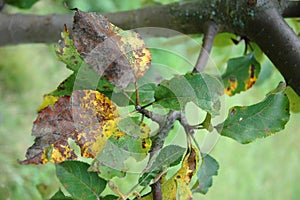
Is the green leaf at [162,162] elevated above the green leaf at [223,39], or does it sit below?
above

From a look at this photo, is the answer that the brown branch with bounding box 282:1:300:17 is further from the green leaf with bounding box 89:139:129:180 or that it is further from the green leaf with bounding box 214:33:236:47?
the green leaf with bounding box 89:139:129:180

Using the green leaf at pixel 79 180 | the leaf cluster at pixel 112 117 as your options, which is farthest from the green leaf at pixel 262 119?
the green leaf at pixel 79 180

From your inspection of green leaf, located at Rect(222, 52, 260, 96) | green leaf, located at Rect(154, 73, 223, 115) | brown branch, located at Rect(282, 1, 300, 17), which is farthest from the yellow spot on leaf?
green leaf, located at Rect(154, 73, 223, 115)

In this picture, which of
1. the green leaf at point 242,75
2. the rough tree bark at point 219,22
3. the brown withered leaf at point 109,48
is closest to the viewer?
the brown withered leaf at point 109,48

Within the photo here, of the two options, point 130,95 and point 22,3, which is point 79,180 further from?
point 22,3

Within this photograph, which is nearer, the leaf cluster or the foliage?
the leaf cluster

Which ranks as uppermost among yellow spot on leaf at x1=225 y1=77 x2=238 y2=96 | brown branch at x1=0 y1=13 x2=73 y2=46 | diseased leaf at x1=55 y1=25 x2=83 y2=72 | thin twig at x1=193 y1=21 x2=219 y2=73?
diseased leaf at x1=55 y1=25 x2=83 y2=72

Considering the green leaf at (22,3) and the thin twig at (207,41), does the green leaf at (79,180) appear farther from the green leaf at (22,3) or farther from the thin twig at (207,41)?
the green leaf at (22,3)
